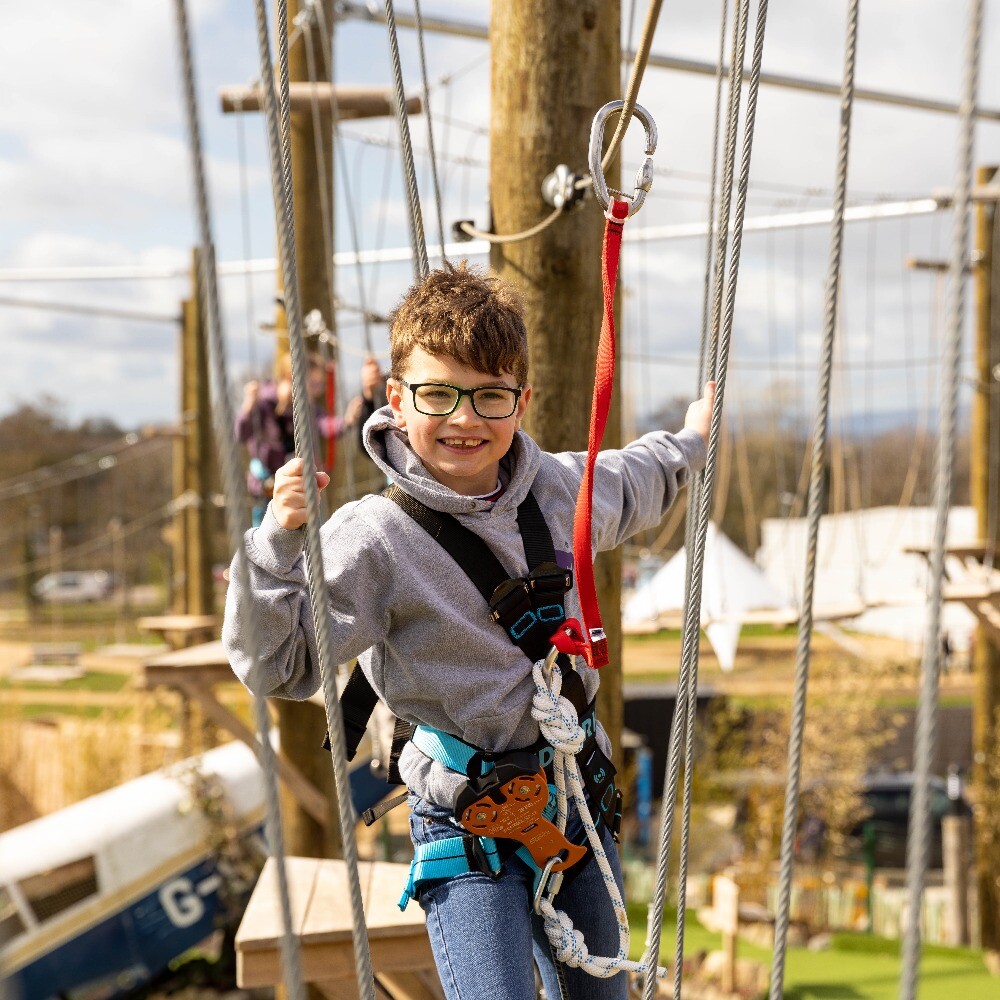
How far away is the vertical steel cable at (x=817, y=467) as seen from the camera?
1.04 m

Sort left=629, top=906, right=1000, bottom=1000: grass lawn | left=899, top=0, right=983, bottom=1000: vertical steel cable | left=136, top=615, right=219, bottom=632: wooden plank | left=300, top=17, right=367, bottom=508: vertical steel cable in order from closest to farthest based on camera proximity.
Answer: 1. left=899, top=0, right=983, bottom=1000: vertical steel cable
2. left=300, top=17, right=367, bottom=508: vertical steel cable
3. left=136, top=615, right=219, bottom=632: wooden plank
4. left=629, top=906, right=1000, bottom=1000: grass lawn

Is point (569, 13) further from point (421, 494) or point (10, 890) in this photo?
point (10, 890)

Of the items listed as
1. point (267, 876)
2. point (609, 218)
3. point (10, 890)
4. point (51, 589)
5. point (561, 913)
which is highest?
point (609, 218)

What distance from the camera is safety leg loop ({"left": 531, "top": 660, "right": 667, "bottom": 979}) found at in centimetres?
133

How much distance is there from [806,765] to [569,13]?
10.1 meters

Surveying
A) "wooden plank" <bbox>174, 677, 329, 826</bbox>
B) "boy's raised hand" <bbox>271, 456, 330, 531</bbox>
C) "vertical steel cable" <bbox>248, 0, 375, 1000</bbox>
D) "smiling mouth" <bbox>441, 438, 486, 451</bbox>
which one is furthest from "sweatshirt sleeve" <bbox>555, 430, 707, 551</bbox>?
"wooden plank" <bbox>174, 677, 329, 826</bbox>

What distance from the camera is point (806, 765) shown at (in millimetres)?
10945

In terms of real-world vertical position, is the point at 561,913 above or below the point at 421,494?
below

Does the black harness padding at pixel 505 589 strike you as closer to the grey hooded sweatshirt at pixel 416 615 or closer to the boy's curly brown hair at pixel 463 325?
the grey hooded sweatshirt at pixel 416 615

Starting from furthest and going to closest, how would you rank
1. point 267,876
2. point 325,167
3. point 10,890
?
point 10,890 < point 325,167 < point 267,876

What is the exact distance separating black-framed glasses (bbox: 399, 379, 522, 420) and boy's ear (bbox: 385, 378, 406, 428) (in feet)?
0.11

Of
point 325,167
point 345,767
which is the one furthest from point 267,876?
point 325,167

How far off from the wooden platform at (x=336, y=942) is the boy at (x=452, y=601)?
25.5 inches

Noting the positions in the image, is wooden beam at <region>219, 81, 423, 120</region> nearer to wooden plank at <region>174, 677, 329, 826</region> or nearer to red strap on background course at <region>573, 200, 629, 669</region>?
wooden plank at <region>174, 677, 329, 826</region>
